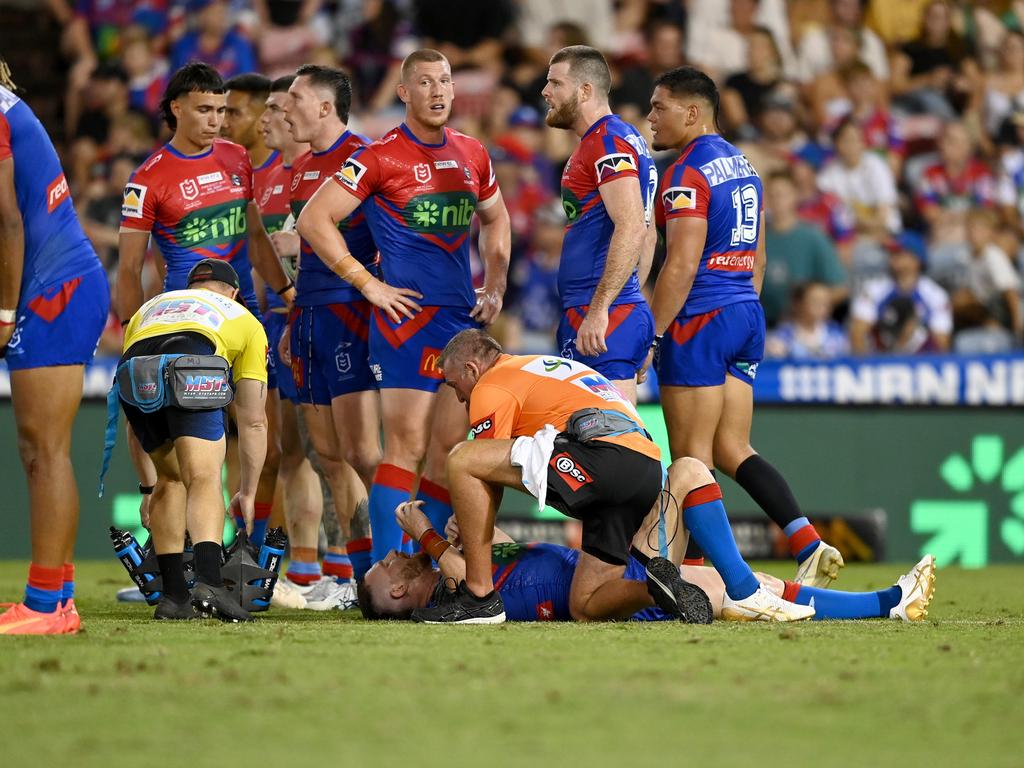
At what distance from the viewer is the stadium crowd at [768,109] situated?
1407 centimetres

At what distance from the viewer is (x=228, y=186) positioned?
879cm

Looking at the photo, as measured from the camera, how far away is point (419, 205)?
26.5ft

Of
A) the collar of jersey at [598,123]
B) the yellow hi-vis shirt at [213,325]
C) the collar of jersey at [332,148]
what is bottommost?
the yellow hi-vis shirt at [213,325]

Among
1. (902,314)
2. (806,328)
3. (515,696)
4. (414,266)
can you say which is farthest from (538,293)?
(515,696)

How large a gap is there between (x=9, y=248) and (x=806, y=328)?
29.4ft

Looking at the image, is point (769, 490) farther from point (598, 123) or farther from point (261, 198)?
point (261, 198)

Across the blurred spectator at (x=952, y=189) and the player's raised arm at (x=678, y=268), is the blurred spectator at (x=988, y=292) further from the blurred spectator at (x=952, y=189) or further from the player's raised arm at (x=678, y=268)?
the player's raised arm at (x=678, y=268)

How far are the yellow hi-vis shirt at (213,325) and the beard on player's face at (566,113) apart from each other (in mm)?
1946

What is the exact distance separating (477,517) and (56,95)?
13096 mm

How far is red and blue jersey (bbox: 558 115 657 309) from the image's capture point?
769 centimetres

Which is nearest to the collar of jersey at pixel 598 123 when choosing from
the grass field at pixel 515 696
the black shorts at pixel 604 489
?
the black shorts at pixel 604 489

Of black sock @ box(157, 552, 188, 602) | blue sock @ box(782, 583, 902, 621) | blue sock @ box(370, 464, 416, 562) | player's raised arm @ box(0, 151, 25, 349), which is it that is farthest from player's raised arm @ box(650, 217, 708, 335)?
player's raised arm @ box(0, 151, 25, 349)

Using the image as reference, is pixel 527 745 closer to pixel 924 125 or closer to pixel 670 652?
pixel 670 652

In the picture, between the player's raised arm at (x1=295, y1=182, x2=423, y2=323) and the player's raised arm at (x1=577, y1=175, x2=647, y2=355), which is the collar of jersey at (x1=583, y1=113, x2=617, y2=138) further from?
the player's raised arm at (x1=295, y1=182, x2=423, y2=323)
